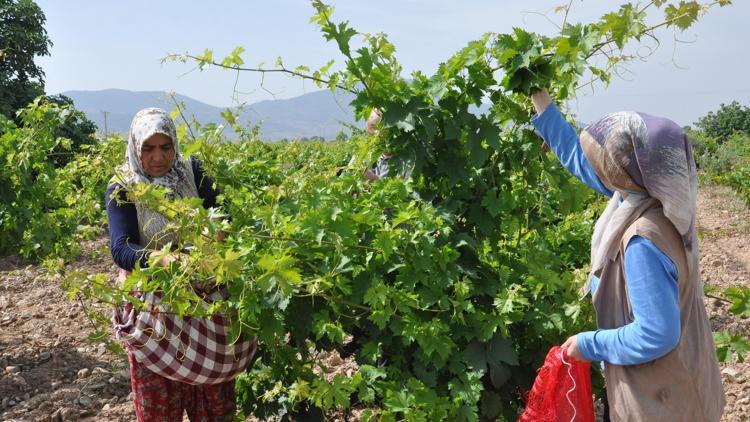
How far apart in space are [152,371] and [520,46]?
6.32 feet

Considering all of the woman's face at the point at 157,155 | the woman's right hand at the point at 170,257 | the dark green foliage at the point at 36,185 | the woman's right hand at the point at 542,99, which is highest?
the dark green foliage at the point at 36,185

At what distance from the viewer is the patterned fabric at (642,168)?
169 centimetres

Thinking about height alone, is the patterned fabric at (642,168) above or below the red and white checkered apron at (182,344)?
above

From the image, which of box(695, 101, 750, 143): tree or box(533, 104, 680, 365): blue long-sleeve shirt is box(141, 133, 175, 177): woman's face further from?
box(695, 101, 750, 143): tree

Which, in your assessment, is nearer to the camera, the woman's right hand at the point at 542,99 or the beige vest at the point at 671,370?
the beige vest at the point at 671,370

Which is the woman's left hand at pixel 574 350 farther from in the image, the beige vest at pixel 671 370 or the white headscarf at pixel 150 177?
the white headscarf at pixel 150 177

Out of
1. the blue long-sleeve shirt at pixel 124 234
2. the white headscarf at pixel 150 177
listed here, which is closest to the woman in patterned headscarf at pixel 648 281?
the blue long-sleeve shirt at pixel 124 234

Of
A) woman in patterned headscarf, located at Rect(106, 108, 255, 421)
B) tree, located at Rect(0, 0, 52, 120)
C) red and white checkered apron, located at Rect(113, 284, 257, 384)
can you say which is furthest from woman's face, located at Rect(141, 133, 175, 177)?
tree, located at Rect(0, 0, 52, 120)

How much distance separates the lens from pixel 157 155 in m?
2.77

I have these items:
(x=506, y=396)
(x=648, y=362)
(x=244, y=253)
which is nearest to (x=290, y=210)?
(x=244, y=253)

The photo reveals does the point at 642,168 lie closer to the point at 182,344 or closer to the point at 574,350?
the point at 574,350

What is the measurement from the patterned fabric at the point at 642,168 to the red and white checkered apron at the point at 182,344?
4.67 ft

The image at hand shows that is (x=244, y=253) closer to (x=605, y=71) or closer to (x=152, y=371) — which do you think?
(x=152, y=371)

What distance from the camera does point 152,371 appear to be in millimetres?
2793
